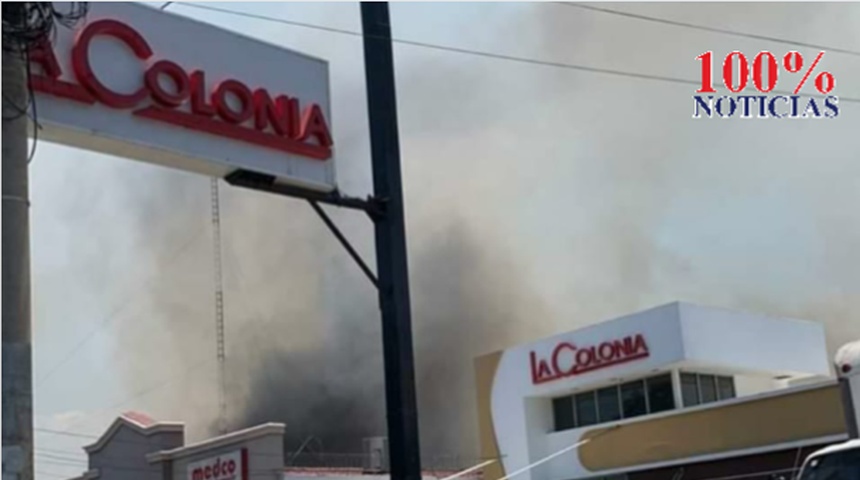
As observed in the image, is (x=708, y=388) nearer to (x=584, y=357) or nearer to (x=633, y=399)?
(x=633, y=399)

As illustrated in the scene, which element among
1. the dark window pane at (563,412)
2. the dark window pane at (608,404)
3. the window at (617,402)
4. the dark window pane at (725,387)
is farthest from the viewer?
the dark window pane at (563,412)

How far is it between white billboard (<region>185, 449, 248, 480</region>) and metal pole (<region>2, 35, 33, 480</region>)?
1942 centimetres

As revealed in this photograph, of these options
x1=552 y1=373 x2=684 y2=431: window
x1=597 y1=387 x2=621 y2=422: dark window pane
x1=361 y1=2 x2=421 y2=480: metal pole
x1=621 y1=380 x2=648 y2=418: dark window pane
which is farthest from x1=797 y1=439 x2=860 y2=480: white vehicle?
x1=597 y1=387 x2=621 y2=422: dark window pane

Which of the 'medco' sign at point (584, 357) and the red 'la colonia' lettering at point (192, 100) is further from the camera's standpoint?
the 'medco' sign at point (584, 357)

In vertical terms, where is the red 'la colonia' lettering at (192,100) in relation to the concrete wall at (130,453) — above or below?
above

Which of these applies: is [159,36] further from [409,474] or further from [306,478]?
[306,478]

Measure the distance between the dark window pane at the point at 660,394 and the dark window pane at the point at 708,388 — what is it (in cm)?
91

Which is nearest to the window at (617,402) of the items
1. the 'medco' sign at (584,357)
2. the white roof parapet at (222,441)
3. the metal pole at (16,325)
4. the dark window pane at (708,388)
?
the dark window pane at (708,388)

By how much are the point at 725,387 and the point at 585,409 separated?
3565mm

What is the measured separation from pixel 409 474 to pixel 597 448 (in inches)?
642

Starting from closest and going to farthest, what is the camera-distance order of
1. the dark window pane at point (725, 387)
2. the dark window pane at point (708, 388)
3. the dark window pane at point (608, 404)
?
the dark window pane at point (708, 388)
the dark window pane at point (725, 387)
the dark window pane at point (608, 404)

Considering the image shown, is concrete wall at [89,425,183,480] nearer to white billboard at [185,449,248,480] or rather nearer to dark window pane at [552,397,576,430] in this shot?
white billboard at [185,449,248,480]

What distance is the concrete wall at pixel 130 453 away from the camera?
1238 inches

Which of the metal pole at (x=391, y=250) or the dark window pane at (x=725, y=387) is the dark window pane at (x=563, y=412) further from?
the metal pole at (x=391, y=250)
